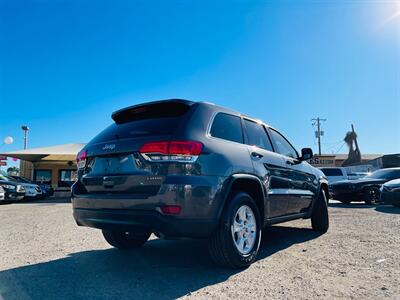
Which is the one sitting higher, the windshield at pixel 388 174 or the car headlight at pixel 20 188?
the windshield at pixel 388 174

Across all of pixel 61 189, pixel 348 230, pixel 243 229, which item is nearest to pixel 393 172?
pixel 348 230

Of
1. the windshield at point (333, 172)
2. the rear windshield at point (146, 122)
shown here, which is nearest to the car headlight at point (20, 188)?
the rear windshield at point (146, 122)

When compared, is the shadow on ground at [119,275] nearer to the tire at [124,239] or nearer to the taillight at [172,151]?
the tire at [124,239]

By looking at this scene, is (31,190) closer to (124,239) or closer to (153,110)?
(124,239)

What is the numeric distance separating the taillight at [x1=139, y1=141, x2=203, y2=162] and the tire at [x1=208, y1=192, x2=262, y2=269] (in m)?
0.73

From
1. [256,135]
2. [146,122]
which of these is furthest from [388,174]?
[146,122]

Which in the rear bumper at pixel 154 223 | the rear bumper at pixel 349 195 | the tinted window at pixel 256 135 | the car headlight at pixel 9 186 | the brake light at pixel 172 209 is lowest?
the rear bumper at pixel 349 195

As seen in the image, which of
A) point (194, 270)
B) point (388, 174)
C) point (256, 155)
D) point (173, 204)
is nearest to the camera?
point (173, 204)

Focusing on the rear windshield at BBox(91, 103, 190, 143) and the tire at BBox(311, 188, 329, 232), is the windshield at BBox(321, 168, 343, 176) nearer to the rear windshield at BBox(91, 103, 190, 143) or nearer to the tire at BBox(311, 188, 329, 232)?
the tire at BBox(311, 188, 329, 232)

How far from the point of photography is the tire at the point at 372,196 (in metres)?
13.0

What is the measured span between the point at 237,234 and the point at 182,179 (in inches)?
40.8

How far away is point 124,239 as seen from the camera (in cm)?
472

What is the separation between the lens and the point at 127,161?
137 inches

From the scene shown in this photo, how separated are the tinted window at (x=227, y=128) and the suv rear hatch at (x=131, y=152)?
0.38 meters
